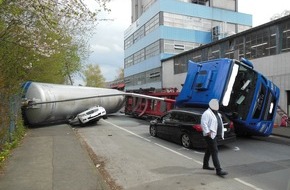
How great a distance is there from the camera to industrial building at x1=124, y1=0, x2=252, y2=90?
46.8 m

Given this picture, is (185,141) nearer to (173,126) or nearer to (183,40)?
(173,126)

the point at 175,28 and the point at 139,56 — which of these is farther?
the point at 139,56

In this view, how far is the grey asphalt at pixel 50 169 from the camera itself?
24.5 feet

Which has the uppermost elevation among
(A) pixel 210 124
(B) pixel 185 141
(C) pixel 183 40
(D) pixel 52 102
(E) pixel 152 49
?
(C) pixel 183 40

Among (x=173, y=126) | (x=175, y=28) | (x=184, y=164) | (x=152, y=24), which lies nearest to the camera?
(x=184, y=164)

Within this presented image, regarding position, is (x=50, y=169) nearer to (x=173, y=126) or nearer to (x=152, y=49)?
(x=173, y=126)

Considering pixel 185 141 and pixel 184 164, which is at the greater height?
pixel 185 141

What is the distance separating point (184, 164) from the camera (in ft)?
33.9

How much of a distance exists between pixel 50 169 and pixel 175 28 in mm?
40278

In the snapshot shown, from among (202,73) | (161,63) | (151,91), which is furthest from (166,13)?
(202,73)

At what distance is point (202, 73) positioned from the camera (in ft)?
48.8

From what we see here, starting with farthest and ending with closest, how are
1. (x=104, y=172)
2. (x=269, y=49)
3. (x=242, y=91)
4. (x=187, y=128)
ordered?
(x=269, y=49) < (x=242, y=91) < (x=187, y=128) < (x=104, y=172)

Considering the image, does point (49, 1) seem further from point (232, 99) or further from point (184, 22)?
point (184, 22)

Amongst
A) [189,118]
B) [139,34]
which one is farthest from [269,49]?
[139,34]
